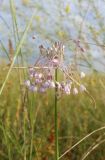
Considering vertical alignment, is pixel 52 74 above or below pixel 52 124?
above

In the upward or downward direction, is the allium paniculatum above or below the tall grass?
above

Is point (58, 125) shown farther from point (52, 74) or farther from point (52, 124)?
point (52, 74)

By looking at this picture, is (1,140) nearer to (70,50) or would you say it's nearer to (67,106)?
(70,50)

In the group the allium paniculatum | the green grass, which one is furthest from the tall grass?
the allium paniculatum

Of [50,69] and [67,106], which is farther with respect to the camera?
[67,106]

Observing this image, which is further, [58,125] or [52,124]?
[52,124]

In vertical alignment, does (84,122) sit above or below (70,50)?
below

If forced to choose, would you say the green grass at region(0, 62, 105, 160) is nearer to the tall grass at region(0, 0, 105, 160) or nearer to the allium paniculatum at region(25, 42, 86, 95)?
the tall grass at region(0, 0, 105, 160)

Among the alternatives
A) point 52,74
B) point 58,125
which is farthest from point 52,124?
point 52,74

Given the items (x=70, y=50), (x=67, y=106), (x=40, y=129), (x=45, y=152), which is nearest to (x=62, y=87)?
(x=45, y=152)
